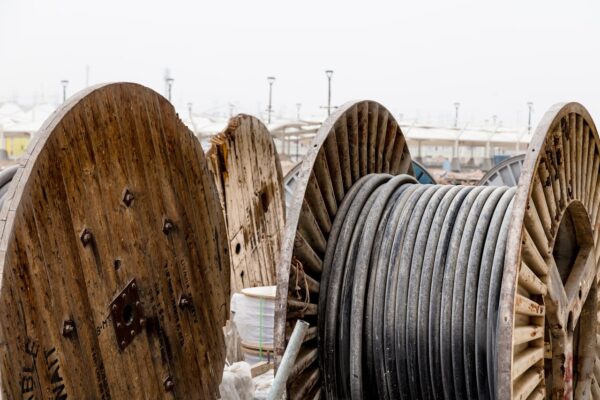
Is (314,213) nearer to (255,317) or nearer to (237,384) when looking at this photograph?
(237,384)

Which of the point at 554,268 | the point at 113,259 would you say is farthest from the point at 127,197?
the point at 554,268

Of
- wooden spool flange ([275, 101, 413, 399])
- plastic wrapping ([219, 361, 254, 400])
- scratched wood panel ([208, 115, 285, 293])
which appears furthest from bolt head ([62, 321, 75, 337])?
scratched wood panel ([208, 115, 285, 293])

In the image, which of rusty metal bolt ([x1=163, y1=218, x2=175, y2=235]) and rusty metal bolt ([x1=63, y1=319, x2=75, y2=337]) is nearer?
rusty metal bolt ([x1=63, y1=319, x2=75, y2=337])

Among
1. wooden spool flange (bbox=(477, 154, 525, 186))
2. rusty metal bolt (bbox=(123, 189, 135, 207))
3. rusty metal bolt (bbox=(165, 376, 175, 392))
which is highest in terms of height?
rusty metal bolt (bbox=(123, 189, 135, 207))

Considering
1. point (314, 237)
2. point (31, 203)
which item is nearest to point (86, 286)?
point (31, 203)

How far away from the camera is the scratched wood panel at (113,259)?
3.06 meters

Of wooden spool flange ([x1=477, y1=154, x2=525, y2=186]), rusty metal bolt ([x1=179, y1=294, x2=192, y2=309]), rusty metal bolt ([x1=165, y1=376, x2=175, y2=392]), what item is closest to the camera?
rusty metal bolt ([x1=165, y1=376, x2=175, y2=392])

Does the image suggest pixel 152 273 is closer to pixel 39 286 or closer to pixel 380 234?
pixel 39 286

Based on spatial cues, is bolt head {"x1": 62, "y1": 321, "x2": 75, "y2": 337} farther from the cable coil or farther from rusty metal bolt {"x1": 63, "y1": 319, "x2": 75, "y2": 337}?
the cable coil

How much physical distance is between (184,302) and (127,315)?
560 mm

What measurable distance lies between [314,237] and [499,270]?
112cm

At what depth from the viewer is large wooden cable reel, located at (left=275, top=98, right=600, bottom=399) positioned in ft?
12.3

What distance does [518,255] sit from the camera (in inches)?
140

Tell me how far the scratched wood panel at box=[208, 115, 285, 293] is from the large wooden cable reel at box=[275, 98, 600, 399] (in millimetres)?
2265
